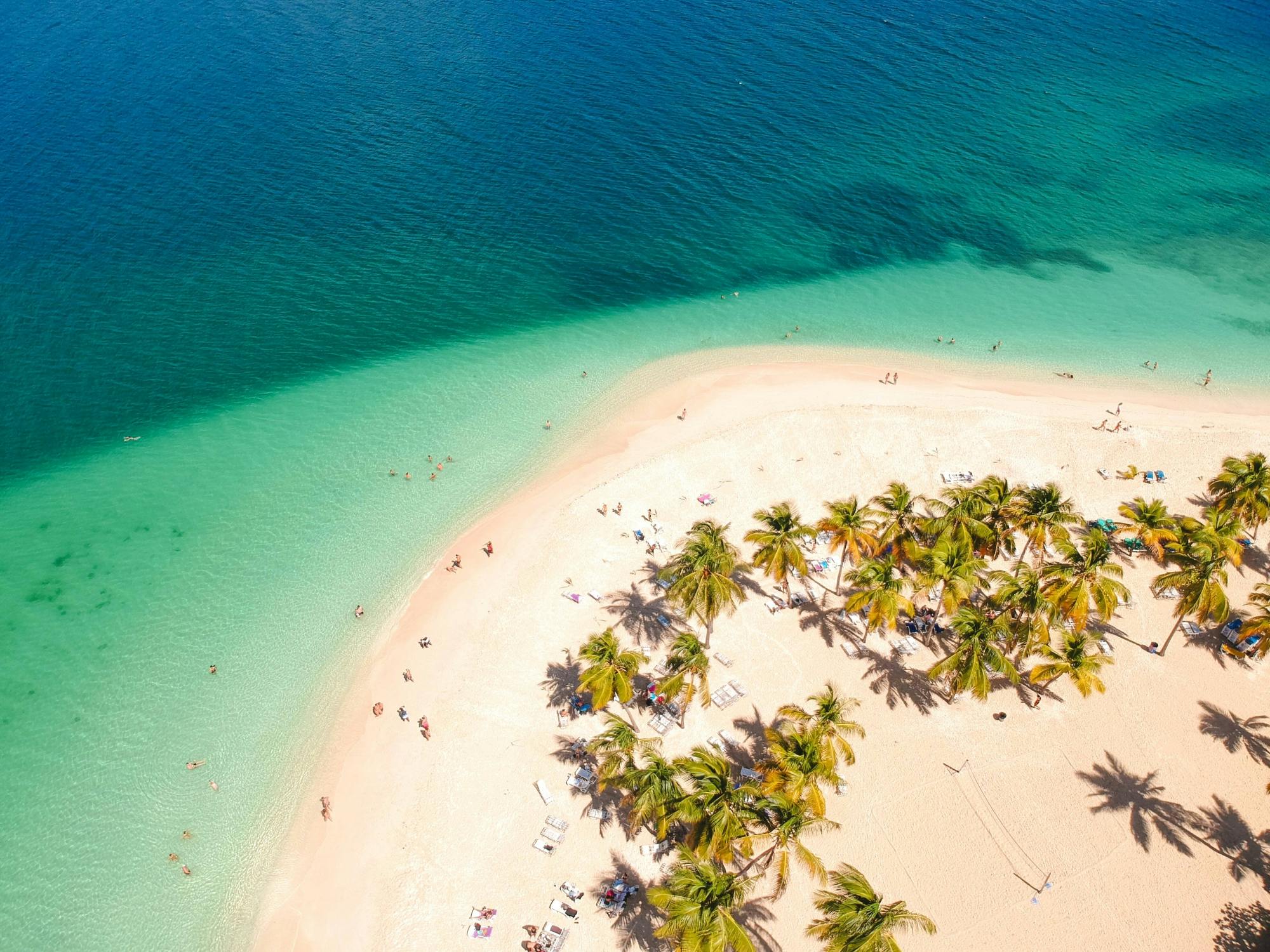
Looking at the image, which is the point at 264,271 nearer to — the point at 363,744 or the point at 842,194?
the point at 363,744

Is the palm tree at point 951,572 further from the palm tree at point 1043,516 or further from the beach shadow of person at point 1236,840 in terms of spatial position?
the beach shadow of person at point 1236,840

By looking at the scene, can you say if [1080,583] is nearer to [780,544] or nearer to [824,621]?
[824,621]

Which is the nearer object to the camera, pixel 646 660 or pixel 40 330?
pixel 646 660

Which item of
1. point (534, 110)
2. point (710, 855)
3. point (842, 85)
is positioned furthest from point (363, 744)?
point (842, 85)

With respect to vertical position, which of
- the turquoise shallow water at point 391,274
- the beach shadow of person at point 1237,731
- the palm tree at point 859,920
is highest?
the turquoise shallow water at point 391,274

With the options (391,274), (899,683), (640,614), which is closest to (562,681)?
(640,614)

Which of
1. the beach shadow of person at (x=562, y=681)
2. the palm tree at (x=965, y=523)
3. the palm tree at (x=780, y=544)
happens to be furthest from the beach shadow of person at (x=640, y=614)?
the palm tree at (x=965, y=523)
